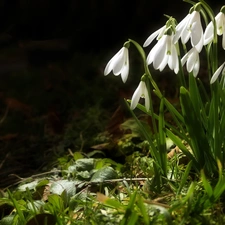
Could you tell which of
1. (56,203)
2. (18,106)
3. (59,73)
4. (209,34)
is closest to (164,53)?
(209,34)

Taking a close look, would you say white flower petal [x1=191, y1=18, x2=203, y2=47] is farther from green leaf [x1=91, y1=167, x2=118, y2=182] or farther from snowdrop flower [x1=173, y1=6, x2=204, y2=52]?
green leaf [x1=91, y1=167, x2=118, y2=182]

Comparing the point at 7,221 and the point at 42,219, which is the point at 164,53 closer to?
the point at 42,219

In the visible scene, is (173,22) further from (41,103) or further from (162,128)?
(41,103)

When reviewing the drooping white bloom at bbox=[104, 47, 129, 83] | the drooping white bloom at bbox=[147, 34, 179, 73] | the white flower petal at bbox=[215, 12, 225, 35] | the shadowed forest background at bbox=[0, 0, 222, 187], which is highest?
Result: the white flower petal at bbox=[215, 12, 225, 35]

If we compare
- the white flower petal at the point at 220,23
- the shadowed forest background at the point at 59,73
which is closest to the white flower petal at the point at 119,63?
the white flower petal at the point at 220,23

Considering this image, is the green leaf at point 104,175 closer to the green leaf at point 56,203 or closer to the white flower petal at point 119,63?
the green leaf at point 56,203

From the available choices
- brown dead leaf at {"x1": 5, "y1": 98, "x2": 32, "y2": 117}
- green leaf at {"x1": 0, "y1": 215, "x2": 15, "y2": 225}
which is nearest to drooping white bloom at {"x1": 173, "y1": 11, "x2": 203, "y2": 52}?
green leaf at {"x1": 0, "y1": 215, "x2": 15, "y2": 225}

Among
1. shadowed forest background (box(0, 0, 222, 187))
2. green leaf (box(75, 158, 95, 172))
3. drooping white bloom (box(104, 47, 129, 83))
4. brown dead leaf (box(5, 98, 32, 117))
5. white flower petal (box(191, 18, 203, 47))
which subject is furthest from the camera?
brown dead leaf (box(5, 98, 32, 117))
